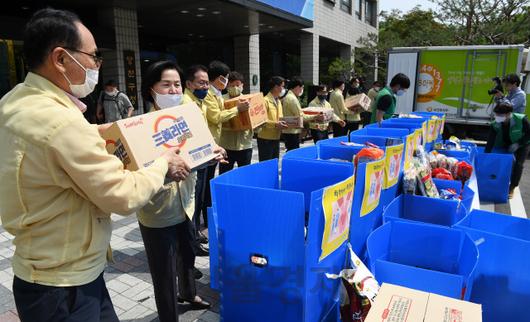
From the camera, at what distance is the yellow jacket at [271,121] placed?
5309 mm

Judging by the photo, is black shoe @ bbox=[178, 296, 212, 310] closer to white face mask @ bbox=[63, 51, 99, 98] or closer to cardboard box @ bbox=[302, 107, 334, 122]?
white face mask @ bbox=[63, 51, 99, 98]

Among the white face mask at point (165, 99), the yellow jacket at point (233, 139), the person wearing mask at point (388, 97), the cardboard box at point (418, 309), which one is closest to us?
the cardboard box at point (418, 309)

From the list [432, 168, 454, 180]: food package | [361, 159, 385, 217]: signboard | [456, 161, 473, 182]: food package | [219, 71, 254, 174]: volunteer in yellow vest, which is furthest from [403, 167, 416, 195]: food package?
[219, 71, 254, 174]: volunteer in yellow vest

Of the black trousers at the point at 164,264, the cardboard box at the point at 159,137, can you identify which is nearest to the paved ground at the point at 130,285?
the black trousers at the point at 164,264

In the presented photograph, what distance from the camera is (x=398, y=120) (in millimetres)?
5676

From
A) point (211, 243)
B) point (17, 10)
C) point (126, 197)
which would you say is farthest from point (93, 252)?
point (17, 10)

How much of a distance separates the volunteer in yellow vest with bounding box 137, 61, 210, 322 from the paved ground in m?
0.53

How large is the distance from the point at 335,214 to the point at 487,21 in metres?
21.2

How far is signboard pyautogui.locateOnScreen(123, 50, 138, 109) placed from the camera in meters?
9.66

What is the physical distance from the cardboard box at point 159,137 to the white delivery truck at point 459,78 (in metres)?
9.38

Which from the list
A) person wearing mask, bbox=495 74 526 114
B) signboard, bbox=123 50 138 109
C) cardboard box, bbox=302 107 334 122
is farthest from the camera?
signboard, bbox=123 50 138 109

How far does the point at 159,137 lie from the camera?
197 centimetres

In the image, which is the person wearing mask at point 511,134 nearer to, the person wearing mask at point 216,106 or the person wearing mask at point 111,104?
the person wearing mask at point 216,106

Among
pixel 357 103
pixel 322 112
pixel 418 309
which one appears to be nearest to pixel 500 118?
pixel 322 112
